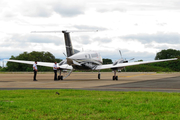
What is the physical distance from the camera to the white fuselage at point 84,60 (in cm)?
2797

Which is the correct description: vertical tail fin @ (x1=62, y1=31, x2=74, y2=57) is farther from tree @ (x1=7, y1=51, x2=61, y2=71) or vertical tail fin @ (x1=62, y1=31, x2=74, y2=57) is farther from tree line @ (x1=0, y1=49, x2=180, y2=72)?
tree @ (x1=7, y1=51, x2=61, y2=71)

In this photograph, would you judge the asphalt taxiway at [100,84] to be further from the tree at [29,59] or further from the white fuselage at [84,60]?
the tree at [29,59]

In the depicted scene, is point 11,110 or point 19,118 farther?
point 11,110

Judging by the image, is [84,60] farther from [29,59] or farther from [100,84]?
[29,59]

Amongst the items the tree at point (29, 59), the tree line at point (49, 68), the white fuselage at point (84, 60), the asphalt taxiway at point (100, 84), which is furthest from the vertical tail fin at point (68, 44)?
the tree at point (29, 59)

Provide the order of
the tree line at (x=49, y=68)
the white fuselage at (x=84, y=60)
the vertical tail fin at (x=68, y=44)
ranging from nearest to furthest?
the white fuselage at (x=84, y=60) → the vertical tail fin at (x=68, y=44) → the tree line at (x=49, y=68)

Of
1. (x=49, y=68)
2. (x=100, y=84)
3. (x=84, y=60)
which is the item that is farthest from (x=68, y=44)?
(x=49, y=68)

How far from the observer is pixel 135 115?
7.11 metres

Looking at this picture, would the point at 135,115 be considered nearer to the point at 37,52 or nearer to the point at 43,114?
the point at 43,114

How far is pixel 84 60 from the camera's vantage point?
2948cm

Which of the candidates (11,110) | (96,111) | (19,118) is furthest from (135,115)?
(11,110)

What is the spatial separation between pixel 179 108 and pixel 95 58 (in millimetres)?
24247

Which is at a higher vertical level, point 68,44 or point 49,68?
point 68,44

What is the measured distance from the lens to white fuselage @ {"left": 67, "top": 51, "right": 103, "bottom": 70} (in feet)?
91.8
